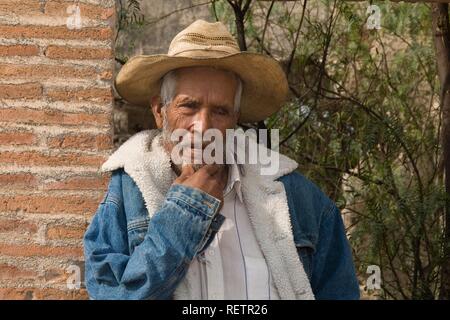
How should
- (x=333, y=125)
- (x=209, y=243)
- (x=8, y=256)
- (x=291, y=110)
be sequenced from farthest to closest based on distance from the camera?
(x=333, y=125)
(x=291, y=110)
(x=8, y=256)
(x=209, y=243)

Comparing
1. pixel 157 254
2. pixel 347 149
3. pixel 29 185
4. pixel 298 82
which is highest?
pixel 298 82

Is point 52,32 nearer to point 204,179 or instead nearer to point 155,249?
point 204,179

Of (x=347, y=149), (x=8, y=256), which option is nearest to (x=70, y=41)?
(x=8, y=256)

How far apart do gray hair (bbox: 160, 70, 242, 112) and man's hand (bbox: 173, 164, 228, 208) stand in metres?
0.29

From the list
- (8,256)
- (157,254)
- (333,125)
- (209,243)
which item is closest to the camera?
(157,254)

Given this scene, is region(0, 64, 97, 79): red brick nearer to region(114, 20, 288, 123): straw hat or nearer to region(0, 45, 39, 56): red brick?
region(0, 45, 39, 56): red brick

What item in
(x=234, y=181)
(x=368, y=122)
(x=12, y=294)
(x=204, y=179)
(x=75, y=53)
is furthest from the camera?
(x=368, y=122)

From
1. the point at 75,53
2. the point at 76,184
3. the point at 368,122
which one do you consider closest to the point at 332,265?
the point at 76,184

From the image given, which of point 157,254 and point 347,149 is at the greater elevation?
point 347,149

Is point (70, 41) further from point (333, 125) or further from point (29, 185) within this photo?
point (333, 125)

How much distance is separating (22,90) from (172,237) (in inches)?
44.3

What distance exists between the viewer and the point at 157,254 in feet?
9.46

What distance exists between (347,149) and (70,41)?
8.03ft

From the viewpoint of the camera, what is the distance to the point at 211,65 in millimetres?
3303
